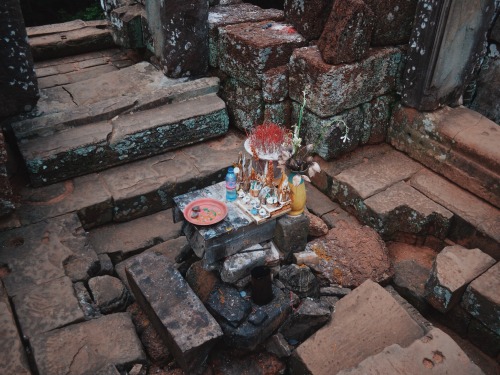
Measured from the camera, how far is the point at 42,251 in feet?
11.9

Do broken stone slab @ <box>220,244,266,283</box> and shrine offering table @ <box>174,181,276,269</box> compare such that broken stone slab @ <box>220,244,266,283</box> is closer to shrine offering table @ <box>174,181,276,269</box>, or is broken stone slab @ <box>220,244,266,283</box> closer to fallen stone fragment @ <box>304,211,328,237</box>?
shrine offering table @ <box>174,181,276,269</box>

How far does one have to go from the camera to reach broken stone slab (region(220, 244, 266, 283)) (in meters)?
3.44

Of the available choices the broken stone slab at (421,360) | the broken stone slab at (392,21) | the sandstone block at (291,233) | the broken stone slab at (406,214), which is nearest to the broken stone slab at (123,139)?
the sandstone block at (291,233)

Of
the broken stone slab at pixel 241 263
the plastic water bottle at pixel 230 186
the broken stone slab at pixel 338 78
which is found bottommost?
the broken stone slab at pixel 241 263

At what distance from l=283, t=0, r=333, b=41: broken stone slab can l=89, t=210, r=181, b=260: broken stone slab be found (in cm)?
210

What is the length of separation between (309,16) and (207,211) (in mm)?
2088

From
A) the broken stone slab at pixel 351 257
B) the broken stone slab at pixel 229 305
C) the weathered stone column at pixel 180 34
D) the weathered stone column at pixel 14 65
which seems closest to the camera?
the broken stone slab at pixel 229 305

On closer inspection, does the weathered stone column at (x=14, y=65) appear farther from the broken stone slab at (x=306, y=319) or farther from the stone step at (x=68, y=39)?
the broken stone slab at (x=306, y=319)

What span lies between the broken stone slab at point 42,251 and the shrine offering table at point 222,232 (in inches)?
29.8

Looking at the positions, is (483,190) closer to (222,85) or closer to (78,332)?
(222,85)

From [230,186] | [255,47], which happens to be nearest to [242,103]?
[255,47]

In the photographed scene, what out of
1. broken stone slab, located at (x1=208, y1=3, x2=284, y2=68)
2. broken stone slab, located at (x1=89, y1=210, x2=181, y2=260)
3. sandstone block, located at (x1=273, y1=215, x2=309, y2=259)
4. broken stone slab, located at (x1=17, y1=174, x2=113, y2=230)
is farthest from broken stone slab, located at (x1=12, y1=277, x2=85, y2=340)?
broken stone slab, located at (x1=208, y1=3, x2=284, y2=68)

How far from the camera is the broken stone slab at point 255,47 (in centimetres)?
437

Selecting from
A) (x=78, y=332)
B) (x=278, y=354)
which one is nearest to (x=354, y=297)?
(x=278, y=354)
